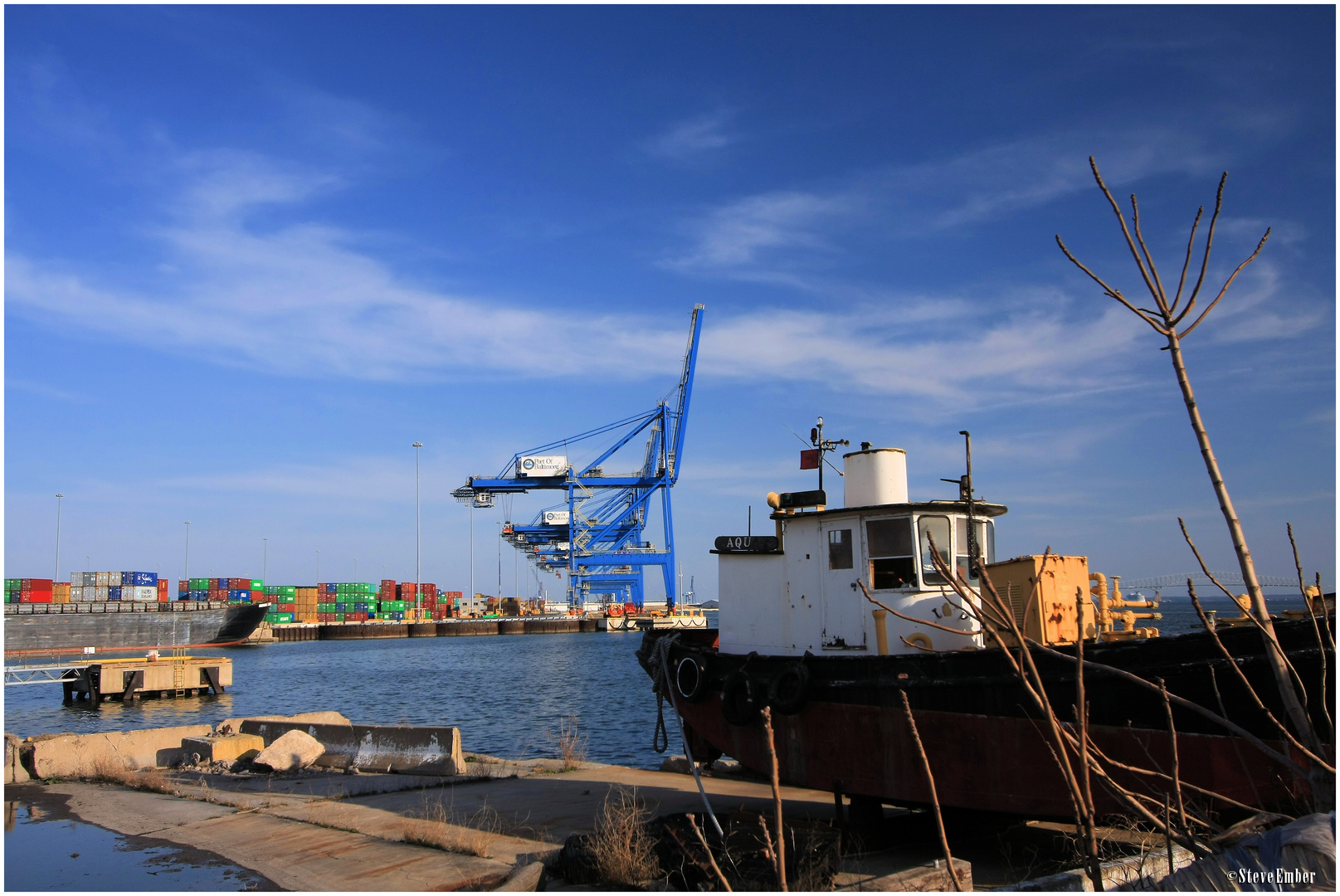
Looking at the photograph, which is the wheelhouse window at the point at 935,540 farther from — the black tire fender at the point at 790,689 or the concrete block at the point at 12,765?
the concrete block at the point at 12,765

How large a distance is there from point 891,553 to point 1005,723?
2.18 meters

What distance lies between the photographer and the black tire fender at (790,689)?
28.9 ft

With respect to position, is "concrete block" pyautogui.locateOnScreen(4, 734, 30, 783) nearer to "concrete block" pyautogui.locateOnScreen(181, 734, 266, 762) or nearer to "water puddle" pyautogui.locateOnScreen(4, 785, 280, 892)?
"concrete block" pyautogui.locateOnScreen(181, 734, 266, 762)

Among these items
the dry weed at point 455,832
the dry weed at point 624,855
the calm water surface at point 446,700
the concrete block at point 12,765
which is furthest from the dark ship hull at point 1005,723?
the concrete block at point 12,765

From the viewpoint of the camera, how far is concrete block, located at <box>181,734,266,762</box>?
13.7m

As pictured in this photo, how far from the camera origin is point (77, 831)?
30.6 feet

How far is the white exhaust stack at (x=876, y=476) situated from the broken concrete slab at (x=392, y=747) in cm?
706

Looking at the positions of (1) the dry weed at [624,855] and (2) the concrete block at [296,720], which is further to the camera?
(2) the concrete block at [296,720]

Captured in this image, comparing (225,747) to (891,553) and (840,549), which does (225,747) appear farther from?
(891,553)

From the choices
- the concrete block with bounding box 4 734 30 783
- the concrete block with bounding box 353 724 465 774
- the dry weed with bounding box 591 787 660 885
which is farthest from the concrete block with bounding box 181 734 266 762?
the dry weed with bounding box 591 787 660 885

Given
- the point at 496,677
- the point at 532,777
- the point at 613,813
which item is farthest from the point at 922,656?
the point at 496,677

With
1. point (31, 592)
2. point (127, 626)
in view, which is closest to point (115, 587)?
point (31, 592)

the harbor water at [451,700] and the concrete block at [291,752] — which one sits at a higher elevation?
the concrete block at [291,752]

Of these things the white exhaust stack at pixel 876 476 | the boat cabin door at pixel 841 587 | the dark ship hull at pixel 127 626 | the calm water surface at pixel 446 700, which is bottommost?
the calm water surface at pixel 446 700
